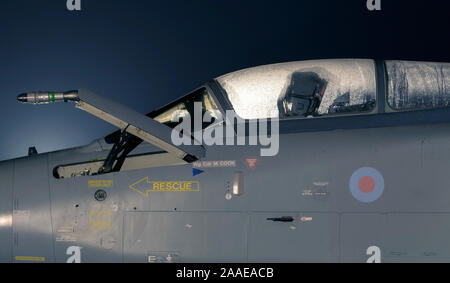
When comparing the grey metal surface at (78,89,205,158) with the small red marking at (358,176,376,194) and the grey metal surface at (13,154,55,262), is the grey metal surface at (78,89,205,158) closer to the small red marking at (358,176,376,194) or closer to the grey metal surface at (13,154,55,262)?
the grey metal surface at (13,154,55,262)

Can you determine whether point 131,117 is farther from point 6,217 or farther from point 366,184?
point 366,184

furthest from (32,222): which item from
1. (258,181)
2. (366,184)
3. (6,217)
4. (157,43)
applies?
(157,43)

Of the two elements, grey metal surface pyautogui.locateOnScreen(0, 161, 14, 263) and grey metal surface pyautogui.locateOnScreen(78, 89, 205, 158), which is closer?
grey metal surface pyautogui.locateOnScreen(78, 89, 205, 158)

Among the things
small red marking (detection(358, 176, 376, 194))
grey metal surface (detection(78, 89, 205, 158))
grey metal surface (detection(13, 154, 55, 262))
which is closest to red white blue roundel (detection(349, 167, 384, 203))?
small red marking (detection(358, 176, 376, 194))

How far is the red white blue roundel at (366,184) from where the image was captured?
14.6 ft

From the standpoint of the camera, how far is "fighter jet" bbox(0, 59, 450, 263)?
174 inches

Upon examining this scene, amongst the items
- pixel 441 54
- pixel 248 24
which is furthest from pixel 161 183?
pixel 441 54

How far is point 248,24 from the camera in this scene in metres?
9.16

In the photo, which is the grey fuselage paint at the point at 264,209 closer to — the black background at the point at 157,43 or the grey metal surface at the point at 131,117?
the grey metal surface at the point at 131,117

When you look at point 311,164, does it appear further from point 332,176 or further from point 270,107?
point 270,107

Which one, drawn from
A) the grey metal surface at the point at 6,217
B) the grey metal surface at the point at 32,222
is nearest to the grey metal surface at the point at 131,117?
the grey metal surface at the point at 32,222

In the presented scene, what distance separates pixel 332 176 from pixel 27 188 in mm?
2514

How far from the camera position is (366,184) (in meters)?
4.47

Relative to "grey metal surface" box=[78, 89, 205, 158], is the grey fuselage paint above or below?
below
